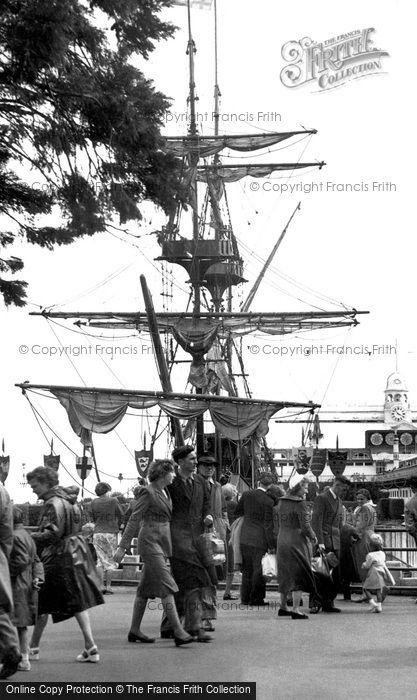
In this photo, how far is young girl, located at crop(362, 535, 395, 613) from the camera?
1566cm

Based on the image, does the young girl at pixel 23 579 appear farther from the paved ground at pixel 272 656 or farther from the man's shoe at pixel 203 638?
the man's shoe at pixel 203 638

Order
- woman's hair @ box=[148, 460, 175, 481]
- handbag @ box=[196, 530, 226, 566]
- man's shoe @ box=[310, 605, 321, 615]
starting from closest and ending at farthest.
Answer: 1. woman's hair @ box=[148, 460, 175, 481]
2. handbag @ box=[196, 530, 226, 566]
3. man's shoe @ box=[310, 605, 321, 615]

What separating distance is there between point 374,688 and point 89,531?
31.1 feet

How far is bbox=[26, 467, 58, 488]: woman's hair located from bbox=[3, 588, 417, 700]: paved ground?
4.60 ft

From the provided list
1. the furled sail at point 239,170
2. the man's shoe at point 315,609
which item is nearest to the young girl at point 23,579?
the man's shoe at point 315,609

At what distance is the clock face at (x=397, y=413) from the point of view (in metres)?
161

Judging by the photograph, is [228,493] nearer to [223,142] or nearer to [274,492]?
[274,492]

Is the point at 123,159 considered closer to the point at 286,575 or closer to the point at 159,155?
the point at 159,155

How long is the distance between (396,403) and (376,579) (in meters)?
151

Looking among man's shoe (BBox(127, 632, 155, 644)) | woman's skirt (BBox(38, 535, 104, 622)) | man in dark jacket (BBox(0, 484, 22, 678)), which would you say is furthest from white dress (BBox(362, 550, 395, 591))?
man in dark jacket (BBox(0, 484, 22, 678))

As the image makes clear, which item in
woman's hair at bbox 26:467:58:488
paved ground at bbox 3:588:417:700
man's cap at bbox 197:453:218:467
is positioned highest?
man's cap at bbox 197:453:218:467

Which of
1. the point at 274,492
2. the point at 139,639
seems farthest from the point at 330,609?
the point at 139,639

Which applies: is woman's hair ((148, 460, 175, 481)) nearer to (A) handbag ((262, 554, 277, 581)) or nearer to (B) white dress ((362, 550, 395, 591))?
(A) handbag ((262, 554, 277, 581))

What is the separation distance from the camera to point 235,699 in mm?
7297
